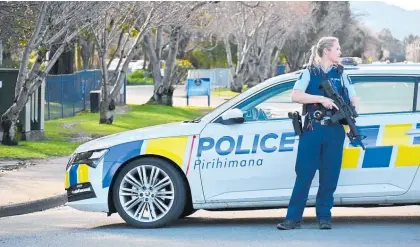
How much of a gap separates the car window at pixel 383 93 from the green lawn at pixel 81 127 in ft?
32.5

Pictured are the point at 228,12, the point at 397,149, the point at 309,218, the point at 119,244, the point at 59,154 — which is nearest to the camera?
the point at 119,244

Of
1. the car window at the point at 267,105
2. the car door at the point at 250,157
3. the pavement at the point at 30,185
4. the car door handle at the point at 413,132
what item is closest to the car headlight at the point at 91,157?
the car door at the point at 250,157

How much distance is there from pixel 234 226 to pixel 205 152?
821 mm

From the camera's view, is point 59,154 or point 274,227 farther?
point 59,154

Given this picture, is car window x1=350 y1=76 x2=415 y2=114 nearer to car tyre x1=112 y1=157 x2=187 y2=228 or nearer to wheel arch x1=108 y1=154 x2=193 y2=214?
wheel arch x1=108 y1=154 x2=193 y2=214

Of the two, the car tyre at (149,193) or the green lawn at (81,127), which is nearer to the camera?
the car tyre at (149,193)

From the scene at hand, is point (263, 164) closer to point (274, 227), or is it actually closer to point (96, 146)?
point (274, 227)

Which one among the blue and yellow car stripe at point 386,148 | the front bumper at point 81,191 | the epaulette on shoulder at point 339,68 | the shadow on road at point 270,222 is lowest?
the shadow on road at point 270,222

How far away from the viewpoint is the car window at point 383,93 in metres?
10.0

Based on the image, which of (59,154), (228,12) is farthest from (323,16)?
(59,154)

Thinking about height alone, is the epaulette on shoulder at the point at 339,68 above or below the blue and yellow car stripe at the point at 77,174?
above

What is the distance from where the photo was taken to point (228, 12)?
176 feet

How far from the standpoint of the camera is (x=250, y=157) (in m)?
9.98

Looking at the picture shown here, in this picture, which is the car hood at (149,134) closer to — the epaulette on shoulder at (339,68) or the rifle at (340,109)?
the rifle at (340,109)
